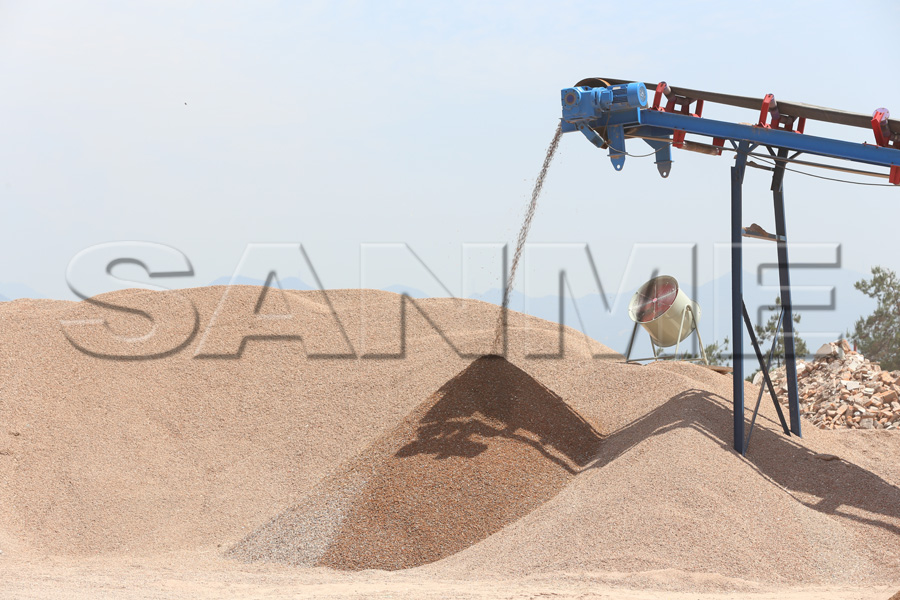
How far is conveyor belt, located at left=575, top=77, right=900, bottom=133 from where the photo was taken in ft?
30.6

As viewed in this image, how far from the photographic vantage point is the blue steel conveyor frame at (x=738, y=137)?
368 inches

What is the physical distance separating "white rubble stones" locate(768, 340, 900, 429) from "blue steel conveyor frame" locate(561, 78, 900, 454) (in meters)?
4.09

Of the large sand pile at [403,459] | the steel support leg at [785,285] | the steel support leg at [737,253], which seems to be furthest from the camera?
the steel support leg at [785,285]

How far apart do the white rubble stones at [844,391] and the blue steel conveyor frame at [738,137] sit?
13.4 ft

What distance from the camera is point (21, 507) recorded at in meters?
10.5

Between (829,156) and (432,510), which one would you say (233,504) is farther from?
(829,156)

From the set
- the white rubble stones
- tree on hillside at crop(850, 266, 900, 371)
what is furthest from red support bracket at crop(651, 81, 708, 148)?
tree on hillside at crop(850, 266, 900, 371)

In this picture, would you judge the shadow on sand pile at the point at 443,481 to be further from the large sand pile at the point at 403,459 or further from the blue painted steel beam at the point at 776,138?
the blue painted steel beam at the point at 776,138

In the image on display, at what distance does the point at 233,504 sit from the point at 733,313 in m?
6.98

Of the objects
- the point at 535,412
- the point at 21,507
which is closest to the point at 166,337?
the point at 21,507

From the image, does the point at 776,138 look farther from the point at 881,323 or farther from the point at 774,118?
the point at 881,323

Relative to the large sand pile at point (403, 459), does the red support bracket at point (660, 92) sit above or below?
above

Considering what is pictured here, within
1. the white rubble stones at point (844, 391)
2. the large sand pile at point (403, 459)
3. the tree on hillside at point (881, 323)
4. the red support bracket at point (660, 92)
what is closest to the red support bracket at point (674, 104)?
the red support bracket at point (660, 92)

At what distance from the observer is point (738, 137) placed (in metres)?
10.1
